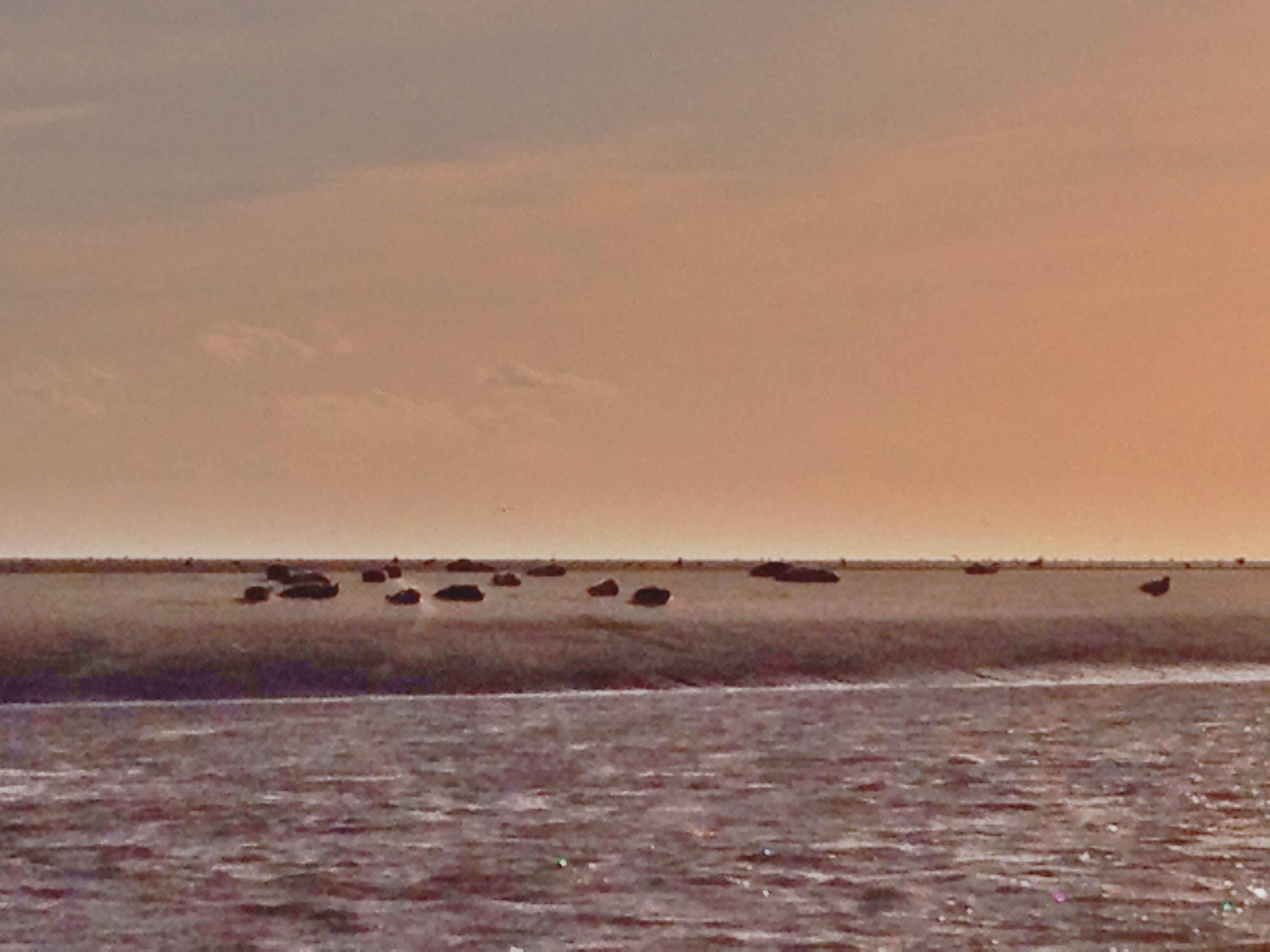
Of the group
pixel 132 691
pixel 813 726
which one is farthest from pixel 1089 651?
pixel 132 691

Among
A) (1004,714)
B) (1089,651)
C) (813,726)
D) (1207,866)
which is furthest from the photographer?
(1089,651)

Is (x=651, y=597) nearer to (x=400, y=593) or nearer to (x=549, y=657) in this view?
(x=400, y=593)

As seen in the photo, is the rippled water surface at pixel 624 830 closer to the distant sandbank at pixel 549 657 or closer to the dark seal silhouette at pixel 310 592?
the distant sandbank at pixel 549 657

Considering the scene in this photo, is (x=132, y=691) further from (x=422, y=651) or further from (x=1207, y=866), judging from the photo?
(x=1207, y=866)

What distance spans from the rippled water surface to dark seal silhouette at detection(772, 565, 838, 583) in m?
107

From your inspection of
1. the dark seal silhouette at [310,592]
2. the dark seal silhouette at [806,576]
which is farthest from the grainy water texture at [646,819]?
the dark seal silhouette at [806,576]

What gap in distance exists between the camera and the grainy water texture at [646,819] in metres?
22.8

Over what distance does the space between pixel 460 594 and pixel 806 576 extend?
57.2 meters

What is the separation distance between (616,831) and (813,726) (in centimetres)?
1559

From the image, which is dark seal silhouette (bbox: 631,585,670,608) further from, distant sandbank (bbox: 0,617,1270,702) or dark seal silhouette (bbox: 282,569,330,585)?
distant sandbank (bbox: 0,617,1270,702)

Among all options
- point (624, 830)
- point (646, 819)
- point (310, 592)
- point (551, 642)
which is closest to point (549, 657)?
point (551, 642)

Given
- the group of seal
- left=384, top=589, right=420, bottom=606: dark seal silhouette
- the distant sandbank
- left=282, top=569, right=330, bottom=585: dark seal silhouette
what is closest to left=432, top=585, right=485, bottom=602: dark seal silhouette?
the group of seal

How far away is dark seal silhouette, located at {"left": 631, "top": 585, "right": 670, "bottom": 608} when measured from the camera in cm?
10425

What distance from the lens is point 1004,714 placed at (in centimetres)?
4853
